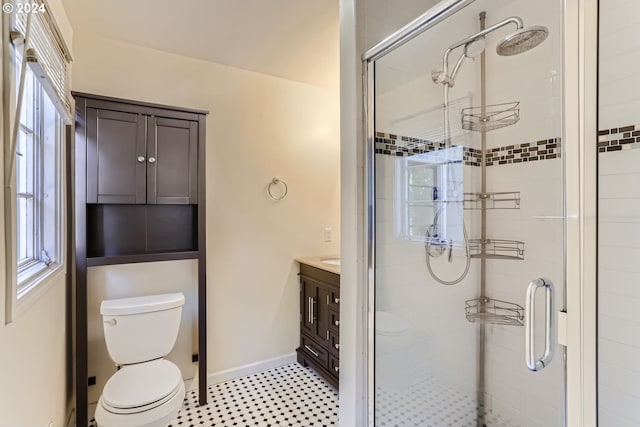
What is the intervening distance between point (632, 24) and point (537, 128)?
478 mm

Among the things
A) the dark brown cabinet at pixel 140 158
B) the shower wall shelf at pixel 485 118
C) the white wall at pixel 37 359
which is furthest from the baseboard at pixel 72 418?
the shower wall shelf at pixel 485 118

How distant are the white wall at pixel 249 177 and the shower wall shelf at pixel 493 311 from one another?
4.64ft

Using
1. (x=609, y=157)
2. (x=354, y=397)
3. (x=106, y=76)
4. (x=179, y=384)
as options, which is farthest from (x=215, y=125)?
(x=609, y=157)

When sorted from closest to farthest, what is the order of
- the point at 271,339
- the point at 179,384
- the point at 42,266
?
the point at 42,266
the point at 179,384
the point at 271,339

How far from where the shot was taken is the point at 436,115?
177cm

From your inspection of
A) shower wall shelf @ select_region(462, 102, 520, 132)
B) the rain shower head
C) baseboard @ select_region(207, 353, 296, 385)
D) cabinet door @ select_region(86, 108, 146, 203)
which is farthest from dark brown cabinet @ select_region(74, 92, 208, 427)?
the rain shower head

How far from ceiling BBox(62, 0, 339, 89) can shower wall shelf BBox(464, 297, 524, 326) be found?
6.15 feet

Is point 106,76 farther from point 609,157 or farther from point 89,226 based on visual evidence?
point 609,157

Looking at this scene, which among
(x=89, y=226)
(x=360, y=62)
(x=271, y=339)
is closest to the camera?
(x=360, y=62)

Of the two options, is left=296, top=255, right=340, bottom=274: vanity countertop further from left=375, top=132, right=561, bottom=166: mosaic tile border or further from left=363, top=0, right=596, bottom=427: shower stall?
left=375, top=132, right=561, bottom=166: mosaic tile border

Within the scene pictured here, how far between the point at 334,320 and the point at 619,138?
1830 mm

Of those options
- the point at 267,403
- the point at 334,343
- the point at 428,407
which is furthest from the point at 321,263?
the point at 428,407

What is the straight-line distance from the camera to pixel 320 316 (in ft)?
8.15

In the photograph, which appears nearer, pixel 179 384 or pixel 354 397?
pixel 354 397
